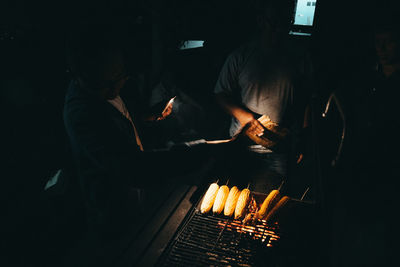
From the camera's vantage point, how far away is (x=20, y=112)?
2.96 meters

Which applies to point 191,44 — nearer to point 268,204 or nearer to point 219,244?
point 268,204

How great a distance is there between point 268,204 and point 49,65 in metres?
3.43

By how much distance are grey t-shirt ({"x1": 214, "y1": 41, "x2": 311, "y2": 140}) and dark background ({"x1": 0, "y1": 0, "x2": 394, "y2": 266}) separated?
3.01ft

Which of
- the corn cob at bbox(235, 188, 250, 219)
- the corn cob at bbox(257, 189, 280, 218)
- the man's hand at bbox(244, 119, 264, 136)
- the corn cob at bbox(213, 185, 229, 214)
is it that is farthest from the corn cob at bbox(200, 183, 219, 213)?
the man's hand at bbox(244, 119, 264, 136)

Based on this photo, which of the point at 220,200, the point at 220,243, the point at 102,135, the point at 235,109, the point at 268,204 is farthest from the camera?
the point at 235,109

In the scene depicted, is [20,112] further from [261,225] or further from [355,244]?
[355,244]

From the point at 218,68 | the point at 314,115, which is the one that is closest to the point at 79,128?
the point at 314,115

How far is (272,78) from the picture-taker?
148 inches

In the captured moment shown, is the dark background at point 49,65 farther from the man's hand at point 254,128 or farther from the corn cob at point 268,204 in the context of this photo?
the man's hand at point 254,128

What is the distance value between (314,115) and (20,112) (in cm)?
394

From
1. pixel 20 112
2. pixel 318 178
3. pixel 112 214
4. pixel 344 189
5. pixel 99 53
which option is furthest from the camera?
pixel 344 189

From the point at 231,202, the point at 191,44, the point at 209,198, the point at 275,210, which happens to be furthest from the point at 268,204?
the point at 191,44

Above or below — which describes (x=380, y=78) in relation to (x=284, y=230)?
above

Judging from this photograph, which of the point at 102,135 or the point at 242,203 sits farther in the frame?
the point at 242,203
